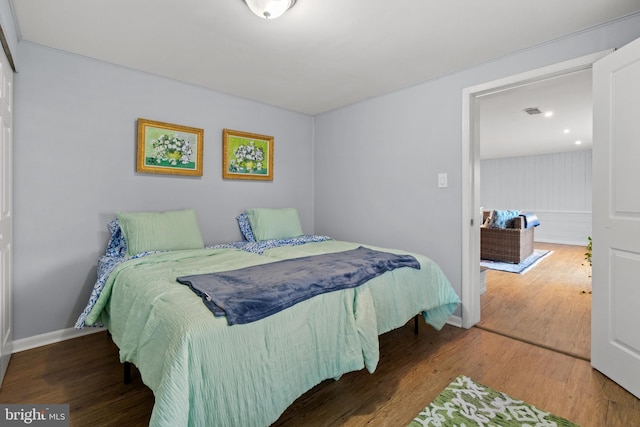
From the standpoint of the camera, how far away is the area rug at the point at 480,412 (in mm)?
1523

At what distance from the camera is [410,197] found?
3115 millimetres

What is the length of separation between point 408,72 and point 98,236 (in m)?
3.02

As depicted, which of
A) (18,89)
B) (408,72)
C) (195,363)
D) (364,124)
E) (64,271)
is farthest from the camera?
(364,124)

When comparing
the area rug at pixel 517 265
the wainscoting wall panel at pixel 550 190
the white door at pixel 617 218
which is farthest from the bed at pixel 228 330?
the wainscoting wall panel at pixel 550 190

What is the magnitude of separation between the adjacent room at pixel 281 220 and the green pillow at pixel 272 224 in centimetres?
2

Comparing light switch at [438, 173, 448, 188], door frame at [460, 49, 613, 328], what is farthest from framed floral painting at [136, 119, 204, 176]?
door frame at [460, 49, 613, 328]

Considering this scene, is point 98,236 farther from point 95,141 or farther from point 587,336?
point 587,336

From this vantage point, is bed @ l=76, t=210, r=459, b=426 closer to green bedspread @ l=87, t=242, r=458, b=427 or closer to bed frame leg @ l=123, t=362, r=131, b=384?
green bedspread @ l=87, t=242, r=458, b=427

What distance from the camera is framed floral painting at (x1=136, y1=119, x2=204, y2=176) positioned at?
278 centimetres

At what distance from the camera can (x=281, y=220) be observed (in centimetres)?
343

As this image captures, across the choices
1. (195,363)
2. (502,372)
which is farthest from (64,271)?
(502,372)

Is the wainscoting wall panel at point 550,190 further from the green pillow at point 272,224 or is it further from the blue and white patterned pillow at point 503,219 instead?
the green pillow at point 272,224

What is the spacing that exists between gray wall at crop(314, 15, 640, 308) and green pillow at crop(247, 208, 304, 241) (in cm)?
68

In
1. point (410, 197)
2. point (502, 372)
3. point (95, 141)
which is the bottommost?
point (502, 372)
